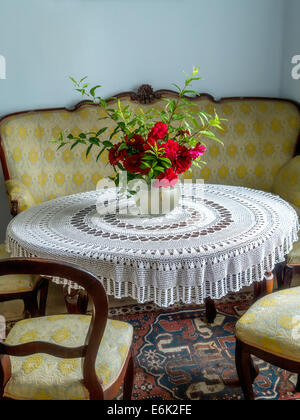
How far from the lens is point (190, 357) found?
212cm

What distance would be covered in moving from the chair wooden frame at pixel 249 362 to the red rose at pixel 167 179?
0.67 meters

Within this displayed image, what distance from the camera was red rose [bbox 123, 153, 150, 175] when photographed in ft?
5.61

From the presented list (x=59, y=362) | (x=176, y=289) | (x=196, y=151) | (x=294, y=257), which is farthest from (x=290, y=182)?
(x=59, y=362)

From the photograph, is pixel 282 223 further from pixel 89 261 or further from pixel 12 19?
pixel 12 19

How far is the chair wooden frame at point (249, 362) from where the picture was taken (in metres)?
1.47

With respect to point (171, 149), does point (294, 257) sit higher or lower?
lower

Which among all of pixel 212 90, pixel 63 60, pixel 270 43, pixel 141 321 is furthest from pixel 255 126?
pixel 141 321

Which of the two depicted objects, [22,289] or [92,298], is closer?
[92,298]

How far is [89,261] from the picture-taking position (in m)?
1.52

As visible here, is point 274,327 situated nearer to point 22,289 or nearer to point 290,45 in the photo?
point 22,289

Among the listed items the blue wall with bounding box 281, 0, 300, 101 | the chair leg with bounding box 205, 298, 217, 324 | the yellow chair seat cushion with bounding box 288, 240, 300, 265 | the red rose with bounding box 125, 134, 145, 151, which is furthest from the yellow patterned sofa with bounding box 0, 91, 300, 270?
the red rose with bounding box 125, 134, 145, 151

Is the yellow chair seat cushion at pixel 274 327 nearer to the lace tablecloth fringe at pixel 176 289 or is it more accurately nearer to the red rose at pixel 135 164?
the lace tablecloth fringe at pixel 176 289

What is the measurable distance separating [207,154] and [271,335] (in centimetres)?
195

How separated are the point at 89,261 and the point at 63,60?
2084mm
